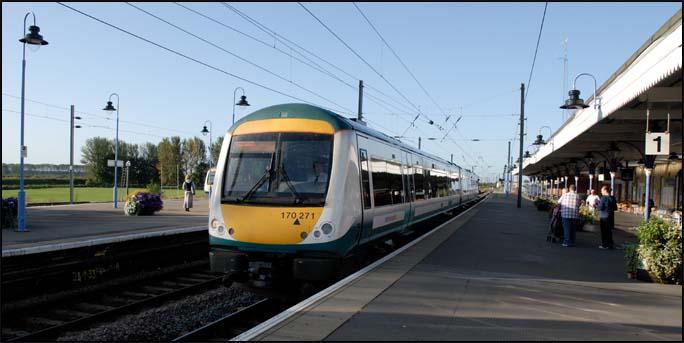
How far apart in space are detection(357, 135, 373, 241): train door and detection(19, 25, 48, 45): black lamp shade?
33.1ft

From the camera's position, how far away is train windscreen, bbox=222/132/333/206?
814cm

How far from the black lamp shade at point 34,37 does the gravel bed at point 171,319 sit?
30.1 feet

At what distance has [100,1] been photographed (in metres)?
10.9

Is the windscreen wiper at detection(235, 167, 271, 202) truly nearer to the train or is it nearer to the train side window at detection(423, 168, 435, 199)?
the train

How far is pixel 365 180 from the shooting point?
9.20 metres

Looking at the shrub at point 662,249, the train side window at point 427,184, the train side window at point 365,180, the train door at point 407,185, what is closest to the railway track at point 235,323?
the train side window at point 365,180

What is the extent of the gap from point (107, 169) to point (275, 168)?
93.1 metres

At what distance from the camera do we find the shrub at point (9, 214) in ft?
46.7

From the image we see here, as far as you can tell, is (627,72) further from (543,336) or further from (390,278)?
(543,336)

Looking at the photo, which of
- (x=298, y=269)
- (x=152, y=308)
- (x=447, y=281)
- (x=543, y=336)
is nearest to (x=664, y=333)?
(x=543, y=336)

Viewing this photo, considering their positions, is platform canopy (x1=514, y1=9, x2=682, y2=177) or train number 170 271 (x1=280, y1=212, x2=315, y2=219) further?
platform canopy (x1=514, y1=9, x2=682, y2=177)

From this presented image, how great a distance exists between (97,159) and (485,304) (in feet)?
325

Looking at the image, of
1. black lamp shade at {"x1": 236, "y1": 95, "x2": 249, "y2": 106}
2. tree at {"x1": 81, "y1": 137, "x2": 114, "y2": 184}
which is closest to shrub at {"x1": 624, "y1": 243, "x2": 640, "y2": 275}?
black lamp shade at {"x1": 236, "y1": 95, "x2": 249, "y2": 106}

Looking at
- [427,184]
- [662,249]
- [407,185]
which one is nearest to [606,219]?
[662,249]
